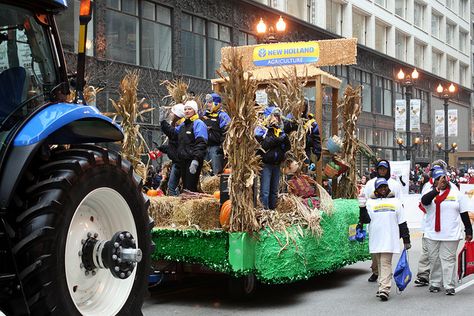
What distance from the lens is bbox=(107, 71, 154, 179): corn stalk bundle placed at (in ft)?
35.2

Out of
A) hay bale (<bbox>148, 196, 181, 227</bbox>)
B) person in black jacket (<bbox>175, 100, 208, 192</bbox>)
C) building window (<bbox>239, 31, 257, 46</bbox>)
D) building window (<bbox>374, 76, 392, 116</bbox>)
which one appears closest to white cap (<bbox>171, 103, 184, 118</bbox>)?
person in black jacket (<bbox>175, 100, 208, 192</bbox>)

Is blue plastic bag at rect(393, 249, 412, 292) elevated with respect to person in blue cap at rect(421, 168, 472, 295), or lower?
lower

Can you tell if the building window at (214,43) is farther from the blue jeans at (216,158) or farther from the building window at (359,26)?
the blue jeans at (216,158)

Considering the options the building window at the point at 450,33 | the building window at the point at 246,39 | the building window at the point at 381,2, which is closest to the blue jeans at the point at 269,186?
the building window at the point at 246,39

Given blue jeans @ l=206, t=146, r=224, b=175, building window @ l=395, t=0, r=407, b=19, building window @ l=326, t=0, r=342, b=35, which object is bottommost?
blue jeans @ l=206, t=146, r=224, b=175

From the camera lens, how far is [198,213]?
8898mm

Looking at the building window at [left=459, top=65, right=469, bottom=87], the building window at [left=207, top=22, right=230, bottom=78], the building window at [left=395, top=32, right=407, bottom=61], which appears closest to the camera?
the building window at [left=207, top=22, right=230, bottom=78]

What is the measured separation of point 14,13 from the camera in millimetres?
4855

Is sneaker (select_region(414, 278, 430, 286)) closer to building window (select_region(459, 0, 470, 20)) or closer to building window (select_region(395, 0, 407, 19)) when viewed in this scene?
building window (select_region(395, 0, 407, 19))

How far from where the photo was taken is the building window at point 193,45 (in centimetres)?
2803

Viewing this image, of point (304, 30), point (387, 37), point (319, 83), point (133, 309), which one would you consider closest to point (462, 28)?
point (387, 37)

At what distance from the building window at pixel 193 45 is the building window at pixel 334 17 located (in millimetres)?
13451

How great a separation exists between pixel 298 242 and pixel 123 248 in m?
4.19

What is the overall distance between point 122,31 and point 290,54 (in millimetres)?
13200
